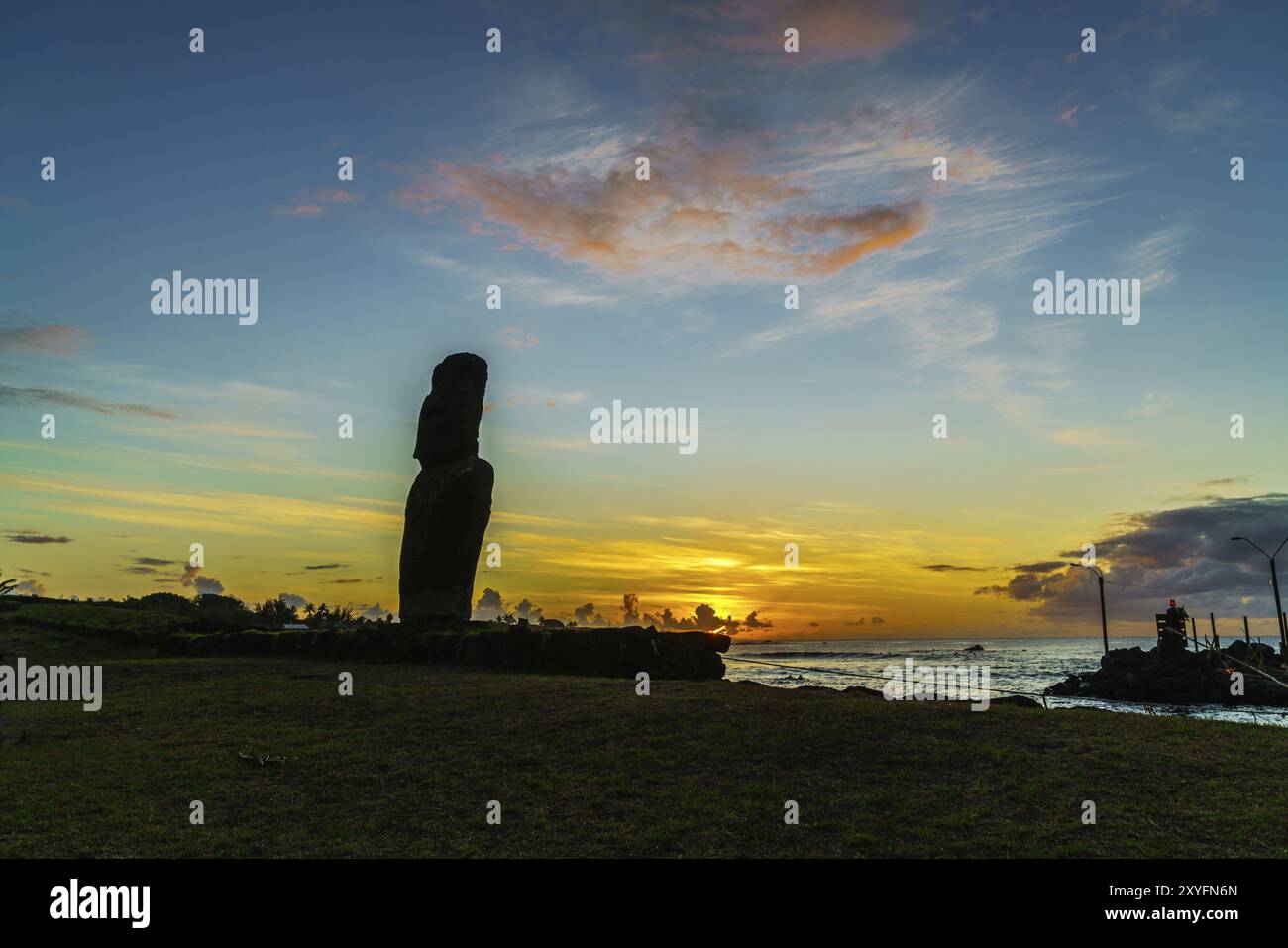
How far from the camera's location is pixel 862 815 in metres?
9.31

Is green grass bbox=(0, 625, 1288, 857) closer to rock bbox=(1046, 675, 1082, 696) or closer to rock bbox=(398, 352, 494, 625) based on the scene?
rock bbox=(398, 352, 494, 625)

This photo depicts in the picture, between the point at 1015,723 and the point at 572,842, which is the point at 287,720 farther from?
the point at 1015,723

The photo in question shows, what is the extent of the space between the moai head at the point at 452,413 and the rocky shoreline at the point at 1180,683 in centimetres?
3447

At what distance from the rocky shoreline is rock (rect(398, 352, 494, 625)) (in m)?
33.8

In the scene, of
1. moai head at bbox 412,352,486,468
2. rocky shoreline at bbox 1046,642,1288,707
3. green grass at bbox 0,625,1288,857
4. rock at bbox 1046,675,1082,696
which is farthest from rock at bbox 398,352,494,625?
rock at bbox 1046,675,1082,696

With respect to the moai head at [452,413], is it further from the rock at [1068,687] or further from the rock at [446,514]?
the rock at [1068,687]

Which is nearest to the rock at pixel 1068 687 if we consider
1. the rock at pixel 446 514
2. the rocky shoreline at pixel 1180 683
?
the rocky shoreline at pixel 1180 683

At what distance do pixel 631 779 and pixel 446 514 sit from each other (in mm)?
17231

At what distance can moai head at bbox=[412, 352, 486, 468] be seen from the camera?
28.4 metres

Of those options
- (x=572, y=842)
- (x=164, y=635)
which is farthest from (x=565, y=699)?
(x=164, y=635)

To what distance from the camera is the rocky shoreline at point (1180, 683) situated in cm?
4041

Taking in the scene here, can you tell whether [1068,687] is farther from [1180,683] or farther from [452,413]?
[452,413]

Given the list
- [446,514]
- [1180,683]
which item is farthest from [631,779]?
[1180,683]

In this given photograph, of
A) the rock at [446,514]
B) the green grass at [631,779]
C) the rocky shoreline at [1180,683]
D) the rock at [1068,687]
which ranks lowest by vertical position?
the rock at [1068,687]
